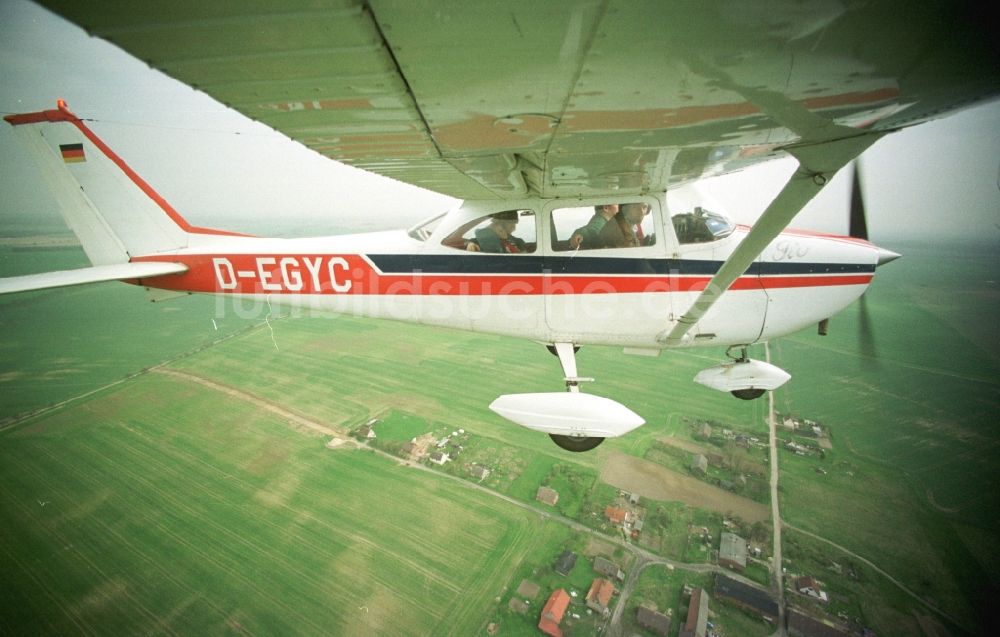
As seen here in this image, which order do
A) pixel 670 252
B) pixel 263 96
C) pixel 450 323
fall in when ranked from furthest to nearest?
pixel 450 323, pixel 670 252, pixel 263 96

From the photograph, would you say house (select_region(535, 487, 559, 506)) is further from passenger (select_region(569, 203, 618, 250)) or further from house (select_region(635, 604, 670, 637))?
passenger (select_region(569, 203, 618, 250))

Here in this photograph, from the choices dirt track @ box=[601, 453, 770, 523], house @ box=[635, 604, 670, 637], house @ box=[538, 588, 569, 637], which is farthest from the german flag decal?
dirt track @ box=[601, 453, 770, 523]

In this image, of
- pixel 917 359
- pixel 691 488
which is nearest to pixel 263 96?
pixel 691 488

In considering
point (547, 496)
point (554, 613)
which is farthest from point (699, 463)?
point (554, 613)

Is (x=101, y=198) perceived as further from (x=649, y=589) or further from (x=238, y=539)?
(x=649, y=589)

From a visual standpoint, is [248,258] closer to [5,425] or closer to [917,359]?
[5,425]

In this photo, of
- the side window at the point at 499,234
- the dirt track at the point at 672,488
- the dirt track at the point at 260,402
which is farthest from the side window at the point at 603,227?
the dirt track at the point at 260,402

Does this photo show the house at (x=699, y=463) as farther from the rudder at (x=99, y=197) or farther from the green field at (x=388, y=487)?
the rudder at (x=99, y=197)
